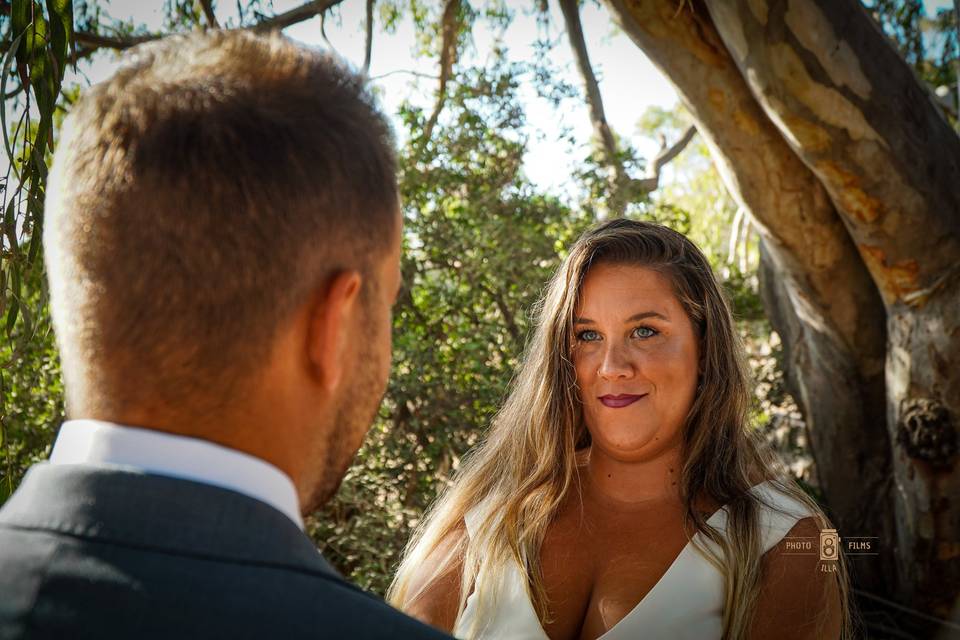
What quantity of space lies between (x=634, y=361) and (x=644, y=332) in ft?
0.33

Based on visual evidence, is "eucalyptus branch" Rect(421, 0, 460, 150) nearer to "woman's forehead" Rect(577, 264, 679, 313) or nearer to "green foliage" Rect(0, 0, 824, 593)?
"green foliage" Rect(0, 0, 824, 593)

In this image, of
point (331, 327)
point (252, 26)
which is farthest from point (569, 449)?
point (252, 26)

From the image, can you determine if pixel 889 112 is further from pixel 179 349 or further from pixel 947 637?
pixel 179 349

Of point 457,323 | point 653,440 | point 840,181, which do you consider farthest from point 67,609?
point 457,323

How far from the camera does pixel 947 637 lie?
13.1ft

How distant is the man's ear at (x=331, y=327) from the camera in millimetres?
1016

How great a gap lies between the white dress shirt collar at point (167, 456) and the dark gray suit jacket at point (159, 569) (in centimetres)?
2

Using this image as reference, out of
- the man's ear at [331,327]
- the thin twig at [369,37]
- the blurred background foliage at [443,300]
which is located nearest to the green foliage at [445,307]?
the blurred background foliage at [443,300]

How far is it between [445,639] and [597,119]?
6.19 metres

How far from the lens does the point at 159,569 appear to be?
0.85 metres

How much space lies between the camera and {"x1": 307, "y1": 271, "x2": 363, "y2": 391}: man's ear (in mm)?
1016

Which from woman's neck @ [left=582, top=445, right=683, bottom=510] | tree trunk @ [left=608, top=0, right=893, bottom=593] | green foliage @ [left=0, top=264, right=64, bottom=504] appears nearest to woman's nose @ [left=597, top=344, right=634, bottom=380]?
woman's neck @ [left=582, top=445, right=683, bottom=510]

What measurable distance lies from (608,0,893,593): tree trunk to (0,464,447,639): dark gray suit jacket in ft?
11.1

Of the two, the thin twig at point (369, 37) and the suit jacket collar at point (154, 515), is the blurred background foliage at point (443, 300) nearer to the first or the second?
the thin twig at point (369, 37)
